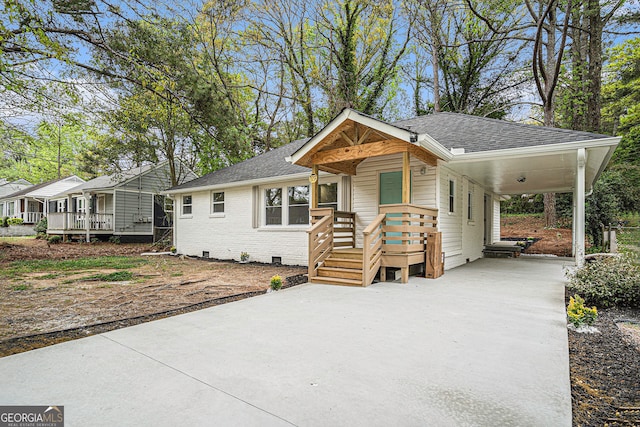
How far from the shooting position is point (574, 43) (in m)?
16.1

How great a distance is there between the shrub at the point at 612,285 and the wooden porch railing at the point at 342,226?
4423 millimetres

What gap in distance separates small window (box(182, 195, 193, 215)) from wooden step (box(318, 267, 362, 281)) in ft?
27.3

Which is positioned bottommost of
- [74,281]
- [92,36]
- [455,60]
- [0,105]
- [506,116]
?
[74,281]

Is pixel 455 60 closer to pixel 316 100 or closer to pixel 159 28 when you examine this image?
pixel 316 100

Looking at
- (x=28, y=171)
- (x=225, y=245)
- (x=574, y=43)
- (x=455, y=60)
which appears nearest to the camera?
(x=225, y=245)

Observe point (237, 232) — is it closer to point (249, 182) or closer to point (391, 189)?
point (249, 182)

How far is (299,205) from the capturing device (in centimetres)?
970

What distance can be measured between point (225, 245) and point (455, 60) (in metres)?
17.5

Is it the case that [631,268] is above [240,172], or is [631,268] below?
below

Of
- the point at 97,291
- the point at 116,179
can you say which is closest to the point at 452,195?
the point at 97,291

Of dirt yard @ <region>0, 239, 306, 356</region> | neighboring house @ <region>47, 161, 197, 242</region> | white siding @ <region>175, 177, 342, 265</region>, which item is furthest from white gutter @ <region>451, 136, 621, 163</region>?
neighboring house @ <region>47, 161, 197, 242</region>

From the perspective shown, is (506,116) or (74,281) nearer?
(74,281)

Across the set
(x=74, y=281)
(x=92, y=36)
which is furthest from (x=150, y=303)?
(x=92, y=36)

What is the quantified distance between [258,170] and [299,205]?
233 centimetres
